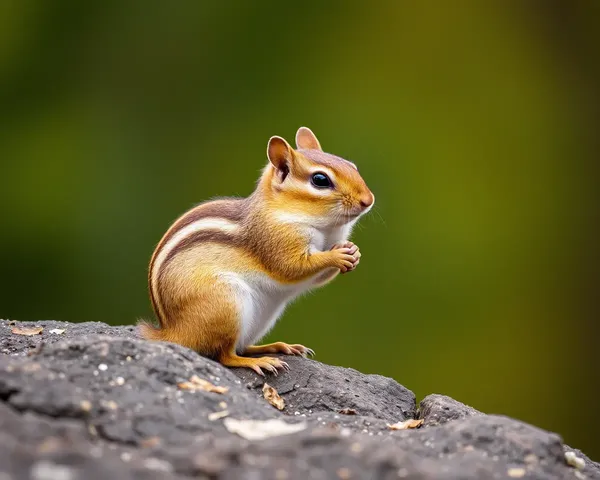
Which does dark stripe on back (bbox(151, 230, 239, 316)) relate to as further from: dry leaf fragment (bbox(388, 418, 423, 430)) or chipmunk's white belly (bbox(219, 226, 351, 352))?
dry leaf fragment (bbox(388, 418, 423, 430))

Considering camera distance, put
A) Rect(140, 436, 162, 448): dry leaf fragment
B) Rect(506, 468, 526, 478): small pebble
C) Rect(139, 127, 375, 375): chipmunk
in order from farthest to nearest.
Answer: Rect(139, 127, 375, 375): chipmunk < Rect(506, 468, 526, 478): small pebble < Rect(140, 436, 162, 448): dry leaf fragment

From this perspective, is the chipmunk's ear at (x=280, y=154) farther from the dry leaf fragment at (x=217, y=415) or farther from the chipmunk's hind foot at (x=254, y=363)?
the dry leaf fragment at (x=217, y=415)

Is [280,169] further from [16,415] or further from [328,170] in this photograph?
[16,415]

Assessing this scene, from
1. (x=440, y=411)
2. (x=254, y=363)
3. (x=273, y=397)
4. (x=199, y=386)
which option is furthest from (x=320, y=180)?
(x=199, y=386)

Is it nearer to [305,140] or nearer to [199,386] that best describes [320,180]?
[305,140]

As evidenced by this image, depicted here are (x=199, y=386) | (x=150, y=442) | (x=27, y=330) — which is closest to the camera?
(x=150, y=442)

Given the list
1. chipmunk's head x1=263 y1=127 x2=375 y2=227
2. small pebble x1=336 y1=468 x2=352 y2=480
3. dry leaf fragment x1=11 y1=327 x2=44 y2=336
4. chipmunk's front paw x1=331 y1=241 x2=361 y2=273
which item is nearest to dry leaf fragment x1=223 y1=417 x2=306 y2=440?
A: small pebble x1=336 y1=468 x2=352 y2=480

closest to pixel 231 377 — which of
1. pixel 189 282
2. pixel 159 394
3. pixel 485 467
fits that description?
pixel 159 394
